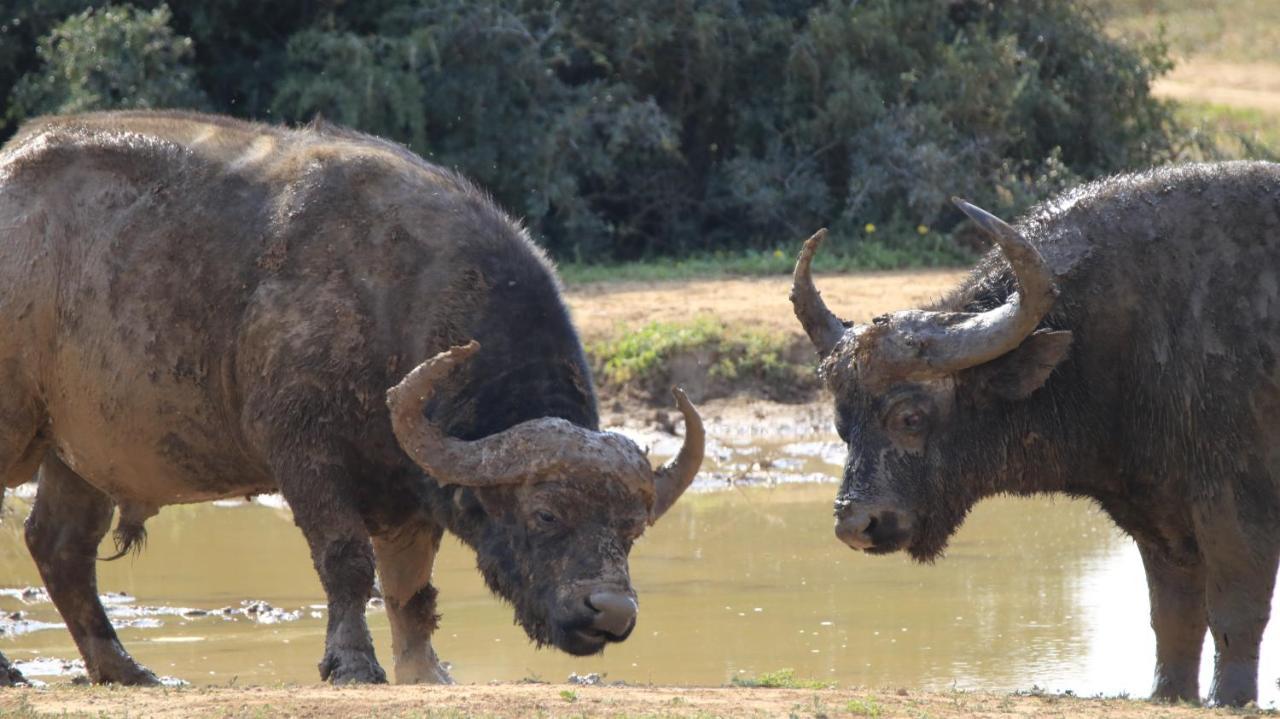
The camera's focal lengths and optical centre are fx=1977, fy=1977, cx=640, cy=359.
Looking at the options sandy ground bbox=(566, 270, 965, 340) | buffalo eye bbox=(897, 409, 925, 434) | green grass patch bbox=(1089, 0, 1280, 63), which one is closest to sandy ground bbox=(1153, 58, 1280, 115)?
green grass patch bbox=(1089, 0, 1280, 63)

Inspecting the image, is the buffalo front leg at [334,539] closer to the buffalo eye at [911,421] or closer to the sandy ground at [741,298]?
the buffalo eye at [911,421]

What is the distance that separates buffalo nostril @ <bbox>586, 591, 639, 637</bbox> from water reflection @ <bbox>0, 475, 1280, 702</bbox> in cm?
220

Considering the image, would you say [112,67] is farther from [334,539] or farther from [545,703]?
[545,703]

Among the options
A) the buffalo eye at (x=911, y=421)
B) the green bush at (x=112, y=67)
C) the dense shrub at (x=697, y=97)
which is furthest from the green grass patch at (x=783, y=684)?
the green bush at (x=112, y=67)

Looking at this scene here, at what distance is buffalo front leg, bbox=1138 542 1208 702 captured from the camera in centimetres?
863

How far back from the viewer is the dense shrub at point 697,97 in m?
19.5

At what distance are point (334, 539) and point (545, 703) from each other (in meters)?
1.61

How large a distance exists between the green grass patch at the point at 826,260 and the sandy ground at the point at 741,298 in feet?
0.94

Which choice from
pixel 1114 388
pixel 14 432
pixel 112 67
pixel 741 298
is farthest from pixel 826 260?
pixel 14 432

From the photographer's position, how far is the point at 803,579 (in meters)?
12.0

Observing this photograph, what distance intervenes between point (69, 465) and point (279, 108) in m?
10.5

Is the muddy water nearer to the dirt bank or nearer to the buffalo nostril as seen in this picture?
the dirt bank

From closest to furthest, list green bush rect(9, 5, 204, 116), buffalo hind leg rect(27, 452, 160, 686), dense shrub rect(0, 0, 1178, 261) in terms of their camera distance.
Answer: buffalo hind leg rect(27, 452, 160, 686) < green bush rect(9, 5, 204, 116) < dense shrub rect(0, 0, 1178, 261)

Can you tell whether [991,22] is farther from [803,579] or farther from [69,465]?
[69,465]
